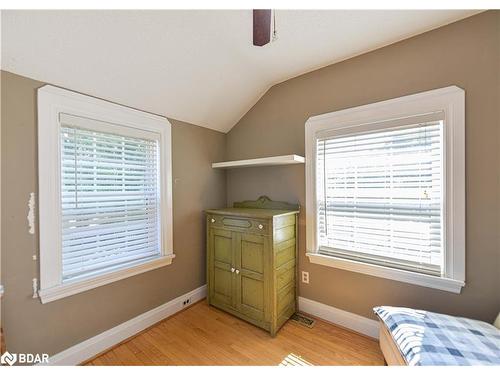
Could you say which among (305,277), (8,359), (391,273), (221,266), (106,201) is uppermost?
(106,201)

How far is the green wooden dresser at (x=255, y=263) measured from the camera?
191 cm

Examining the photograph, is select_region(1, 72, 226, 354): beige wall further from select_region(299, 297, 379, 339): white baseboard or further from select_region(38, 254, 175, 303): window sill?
select_region(299, 297, 379, 339): white baseboard

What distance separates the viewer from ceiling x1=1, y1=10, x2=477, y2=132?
1315mm

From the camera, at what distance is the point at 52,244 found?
4.93 ft

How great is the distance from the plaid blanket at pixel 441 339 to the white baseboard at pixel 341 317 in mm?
463

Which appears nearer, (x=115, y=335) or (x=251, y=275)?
(x=115, y=335)

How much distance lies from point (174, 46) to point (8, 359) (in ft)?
7.72

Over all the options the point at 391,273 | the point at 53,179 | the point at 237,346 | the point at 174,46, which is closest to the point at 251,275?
the point at 237,346

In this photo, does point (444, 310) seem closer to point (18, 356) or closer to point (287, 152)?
point (287, 152)

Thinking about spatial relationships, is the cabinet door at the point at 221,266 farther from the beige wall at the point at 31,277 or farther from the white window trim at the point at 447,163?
the white window trim at the point at 447,163

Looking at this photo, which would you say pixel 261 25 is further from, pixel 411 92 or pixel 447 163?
pixel 447 163

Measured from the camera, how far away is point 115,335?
1.79m

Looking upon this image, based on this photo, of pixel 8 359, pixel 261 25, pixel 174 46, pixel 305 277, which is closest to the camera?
pixel 261 25

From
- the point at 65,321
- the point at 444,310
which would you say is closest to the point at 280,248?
the point at 444,310
